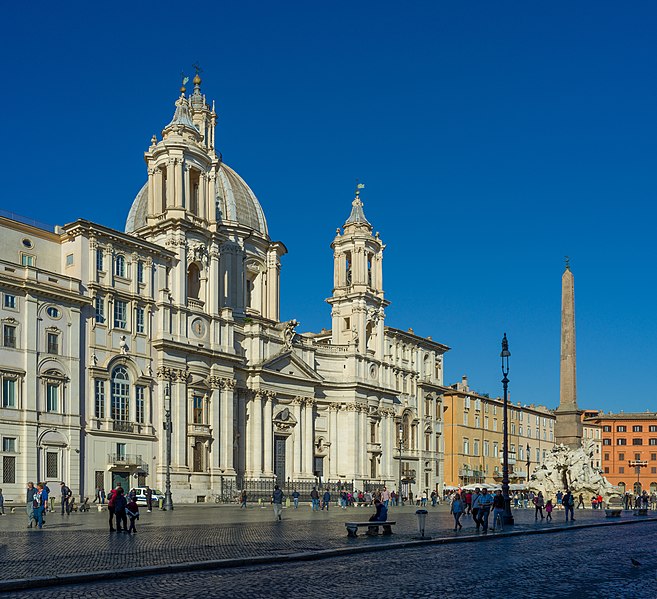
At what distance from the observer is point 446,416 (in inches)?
3942

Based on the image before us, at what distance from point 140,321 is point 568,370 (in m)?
26.8

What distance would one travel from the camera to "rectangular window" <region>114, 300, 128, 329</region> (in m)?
58.7

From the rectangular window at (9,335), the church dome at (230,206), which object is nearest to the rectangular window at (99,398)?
the rectangular window at (9,335)

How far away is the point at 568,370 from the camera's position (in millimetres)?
50719

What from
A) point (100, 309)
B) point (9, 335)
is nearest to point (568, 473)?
point (100, 309)

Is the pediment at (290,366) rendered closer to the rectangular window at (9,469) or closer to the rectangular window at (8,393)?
the rectangular window at (8,393)

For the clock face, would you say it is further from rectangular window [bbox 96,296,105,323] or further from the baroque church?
rectangular window [bbox 96,296,105,323]

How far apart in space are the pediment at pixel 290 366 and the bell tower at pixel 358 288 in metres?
6.83

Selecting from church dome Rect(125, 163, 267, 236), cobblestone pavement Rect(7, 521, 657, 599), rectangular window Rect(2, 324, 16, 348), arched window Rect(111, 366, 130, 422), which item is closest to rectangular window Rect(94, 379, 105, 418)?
arched window Rect(111, 366, 130, 422)

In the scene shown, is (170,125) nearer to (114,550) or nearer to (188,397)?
(188,397)

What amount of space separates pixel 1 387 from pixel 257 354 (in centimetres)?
2530

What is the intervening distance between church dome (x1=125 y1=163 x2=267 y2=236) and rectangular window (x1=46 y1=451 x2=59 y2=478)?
27.6 m

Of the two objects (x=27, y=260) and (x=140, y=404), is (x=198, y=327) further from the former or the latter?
(x=27, y=260)

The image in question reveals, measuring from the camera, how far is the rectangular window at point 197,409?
212ft
